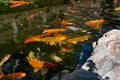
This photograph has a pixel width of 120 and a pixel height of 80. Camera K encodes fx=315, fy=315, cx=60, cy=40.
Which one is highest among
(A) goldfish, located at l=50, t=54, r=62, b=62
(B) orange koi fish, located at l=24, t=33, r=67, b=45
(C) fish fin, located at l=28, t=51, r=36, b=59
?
(C) fish fin, located at l=28, t=51, r=36, b=59

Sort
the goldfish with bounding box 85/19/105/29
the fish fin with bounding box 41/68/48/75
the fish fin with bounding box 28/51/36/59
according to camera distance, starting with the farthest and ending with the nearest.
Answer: the goldfish with bounding box 85/19/105/29 < the fish fin with bounding box 28/51/36/59 < the fish fin with bounding box 41/68/48/75

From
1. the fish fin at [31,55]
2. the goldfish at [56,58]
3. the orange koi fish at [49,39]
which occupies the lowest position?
the goldfish at [56,58]

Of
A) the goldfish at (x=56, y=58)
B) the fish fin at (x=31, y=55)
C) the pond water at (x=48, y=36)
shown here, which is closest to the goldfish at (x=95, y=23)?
the pond water at (x=48, y=36)

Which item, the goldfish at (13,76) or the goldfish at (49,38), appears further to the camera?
the goldfish at (49,38)

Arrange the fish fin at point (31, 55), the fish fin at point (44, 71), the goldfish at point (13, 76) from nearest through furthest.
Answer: the goldfish at point (13, 76) < the fish fin at point (44, 71) < the fish fin at point (31, 55)

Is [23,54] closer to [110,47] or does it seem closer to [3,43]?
[3,43]

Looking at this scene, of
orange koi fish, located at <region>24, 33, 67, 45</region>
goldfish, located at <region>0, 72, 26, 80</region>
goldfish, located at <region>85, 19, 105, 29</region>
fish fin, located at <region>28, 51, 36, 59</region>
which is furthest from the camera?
goldfish, located at <region>85, 19, 105, 29</region>

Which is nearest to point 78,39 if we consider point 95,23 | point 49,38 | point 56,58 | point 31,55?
point 49,38

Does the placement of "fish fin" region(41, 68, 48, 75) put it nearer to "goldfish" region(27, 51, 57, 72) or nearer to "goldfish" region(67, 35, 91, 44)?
"goldfish" region(27, 51, 57, 72)

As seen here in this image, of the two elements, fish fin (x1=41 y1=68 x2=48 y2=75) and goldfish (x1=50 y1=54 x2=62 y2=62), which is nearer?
fish fin (x1=41 y1=68 x2=48 y2=75)

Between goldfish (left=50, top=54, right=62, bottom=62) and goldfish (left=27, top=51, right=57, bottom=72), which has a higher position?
goldfish (left=27, top=51, right=57, bottom=72)

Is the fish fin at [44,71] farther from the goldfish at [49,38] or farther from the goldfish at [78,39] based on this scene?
the goldfish at [78,39]

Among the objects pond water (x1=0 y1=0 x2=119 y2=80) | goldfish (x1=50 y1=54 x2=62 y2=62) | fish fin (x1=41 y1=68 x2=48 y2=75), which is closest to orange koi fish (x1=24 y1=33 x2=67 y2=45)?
pond water (x1=0 y1=0 x2=119 y2=80)

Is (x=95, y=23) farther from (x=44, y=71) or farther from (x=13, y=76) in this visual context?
(x=13, y=76)
